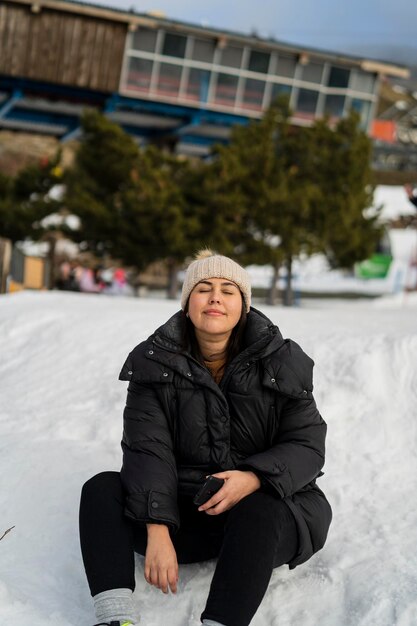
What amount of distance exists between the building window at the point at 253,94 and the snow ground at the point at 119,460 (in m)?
29.2

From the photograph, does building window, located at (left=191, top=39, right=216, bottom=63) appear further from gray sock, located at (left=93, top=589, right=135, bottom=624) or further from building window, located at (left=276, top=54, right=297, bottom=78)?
gray sock, located at (left=93, top=589, right=135, bottom=624)

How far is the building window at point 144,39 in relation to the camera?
107 feet

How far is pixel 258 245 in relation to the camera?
2073cm

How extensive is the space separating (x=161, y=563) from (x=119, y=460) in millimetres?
1573

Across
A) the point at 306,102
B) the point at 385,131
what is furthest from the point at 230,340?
the point at 385,131

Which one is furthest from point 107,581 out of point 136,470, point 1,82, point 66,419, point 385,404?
point 1,82

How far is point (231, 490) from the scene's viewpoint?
9.20 ft

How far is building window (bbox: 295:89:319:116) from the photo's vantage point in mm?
35531

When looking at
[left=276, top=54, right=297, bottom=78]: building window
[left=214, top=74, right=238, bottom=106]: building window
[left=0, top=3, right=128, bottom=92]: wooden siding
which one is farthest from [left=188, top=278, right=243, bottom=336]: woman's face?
[left=276, top=54, right=297, bottom=78]: building window

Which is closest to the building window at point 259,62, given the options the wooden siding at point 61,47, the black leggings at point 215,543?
the wooden siding at point 61,47

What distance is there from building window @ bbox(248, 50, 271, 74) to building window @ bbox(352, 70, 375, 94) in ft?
14.8

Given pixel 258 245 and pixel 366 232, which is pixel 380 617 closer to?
pixel 258 245

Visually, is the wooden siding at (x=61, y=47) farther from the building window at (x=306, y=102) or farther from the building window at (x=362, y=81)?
the building window at (x=362, y=81)

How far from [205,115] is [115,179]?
14.0 meters
